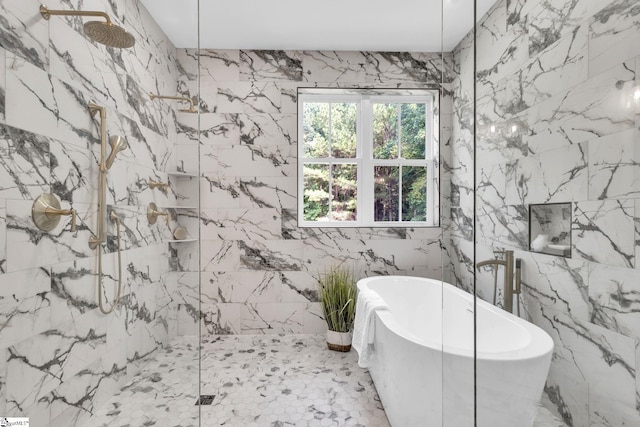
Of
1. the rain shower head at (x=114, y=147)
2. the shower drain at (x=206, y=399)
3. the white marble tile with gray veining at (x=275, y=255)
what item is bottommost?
the shower drain at (x=206, y=399)

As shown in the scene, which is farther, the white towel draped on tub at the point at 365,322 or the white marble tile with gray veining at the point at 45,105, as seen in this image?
the white towel draped on tub at the point at 365,322

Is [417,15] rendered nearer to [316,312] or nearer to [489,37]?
[489,37]

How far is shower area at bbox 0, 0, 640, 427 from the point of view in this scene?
1.79ft

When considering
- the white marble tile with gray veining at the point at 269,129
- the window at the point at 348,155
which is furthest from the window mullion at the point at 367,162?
the white marble tile with gray veining at the point at 269,129

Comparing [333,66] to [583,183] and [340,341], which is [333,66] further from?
[583,183]

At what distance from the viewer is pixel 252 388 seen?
2.09 m

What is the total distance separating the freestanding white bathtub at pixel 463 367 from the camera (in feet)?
2.06

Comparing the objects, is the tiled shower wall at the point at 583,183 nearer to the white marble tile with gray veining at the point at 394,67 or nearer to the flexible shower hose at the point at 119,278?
the flexible shower hose at the point at 119,278

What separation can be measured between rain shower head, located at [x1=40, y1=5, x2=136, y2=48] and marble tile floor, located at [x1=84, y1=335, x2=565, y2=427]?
1154 millimetres

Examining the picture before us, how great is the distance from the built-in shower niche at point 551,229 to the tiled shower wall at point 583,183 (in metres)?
0.01

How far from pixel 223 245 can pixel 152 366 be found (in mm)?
1799

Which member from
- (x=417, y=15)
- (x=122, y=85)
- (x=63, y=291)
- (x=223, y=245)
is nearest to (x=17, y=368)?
(x=63, y=291)

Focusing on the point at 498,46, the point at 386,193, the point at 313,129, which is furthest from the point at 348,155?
the point at 498,46

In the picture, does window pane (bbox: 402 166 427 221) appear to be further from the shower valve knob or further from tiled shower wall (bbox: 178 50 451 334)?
the shower valve knob
